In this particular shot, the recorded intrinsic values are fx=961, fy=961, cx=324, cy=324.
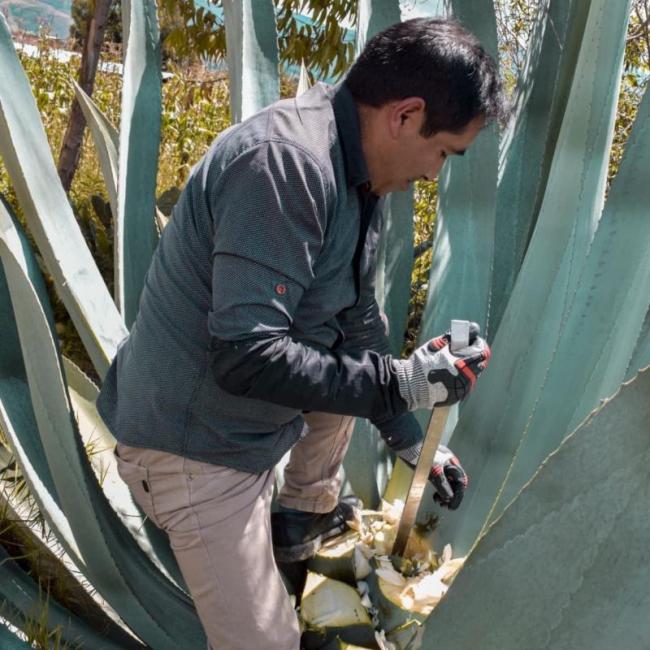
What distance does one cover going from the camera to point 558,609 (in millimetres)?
1133

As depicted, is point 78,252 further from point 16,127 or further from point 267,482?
point 267,482

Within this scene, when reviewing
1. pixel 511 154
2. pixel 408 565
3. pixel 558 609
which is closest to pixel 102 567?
pixel 408 565

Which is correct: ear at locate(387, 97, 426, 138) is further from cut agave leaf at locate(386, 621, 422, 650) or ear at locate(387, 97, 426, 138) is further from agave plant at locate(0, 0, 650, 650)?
cut agave leaf at locate(386, 621, 422, 650)

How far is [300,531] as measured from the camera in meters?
2.04

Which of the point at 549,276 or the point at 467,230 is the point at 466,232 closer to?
the point at 467,230

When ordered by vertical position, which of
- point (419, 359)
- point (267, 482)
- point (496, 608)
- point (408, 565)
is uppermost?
point (419, 359)

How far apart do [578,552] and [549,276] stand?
3.06 ft

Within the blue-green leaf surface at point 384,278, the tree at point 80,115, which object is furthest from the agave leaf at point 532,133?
the tree at point 80,115

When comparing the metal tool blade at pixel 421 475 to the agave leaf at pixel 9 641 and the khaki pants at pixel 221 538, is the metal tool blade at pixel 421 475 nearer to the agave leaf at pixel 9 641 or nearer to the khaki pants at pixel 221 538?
the khaki pants at pixel 221 538

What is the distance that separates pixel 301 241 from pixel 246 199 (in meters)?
0.10

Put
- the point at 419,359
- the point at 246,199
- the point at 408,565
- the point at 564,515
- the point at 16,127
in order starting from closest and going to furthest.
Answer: the point at 564,515 → the point at 246,199 → the point at 419,359 → the point at 16,127 → the point at 408,565

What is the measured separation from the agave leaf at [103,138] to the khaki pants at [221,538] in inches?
36.8

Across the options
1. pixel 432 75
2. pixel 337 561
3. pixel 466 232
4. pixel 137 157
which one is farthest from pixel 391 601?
pixel 137 157

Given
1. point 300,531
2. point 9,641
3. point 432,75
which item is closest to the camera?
point 432,75
